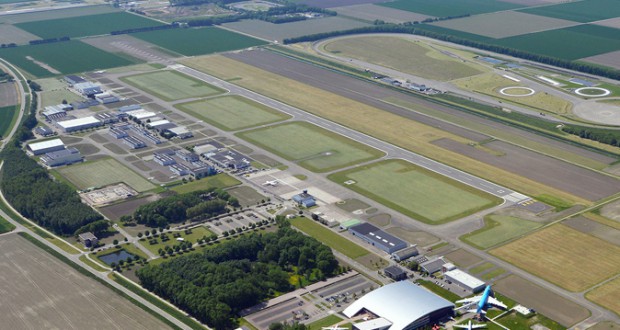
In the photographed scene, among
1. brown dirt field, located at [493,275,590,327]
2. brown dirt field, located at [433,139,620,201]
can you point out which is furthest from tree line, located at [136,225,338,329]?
brown dirt field, located at [433,139,620,201]

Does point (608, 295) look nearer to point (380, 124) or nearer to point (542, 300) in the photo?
point (542, 300)

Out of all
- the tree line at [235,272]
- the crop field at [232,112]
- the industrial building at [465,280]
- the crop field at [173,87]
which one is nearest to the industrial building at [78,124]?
the crop field at [232,112]

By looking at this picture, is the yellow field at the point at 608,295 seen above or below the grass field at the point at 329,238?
above

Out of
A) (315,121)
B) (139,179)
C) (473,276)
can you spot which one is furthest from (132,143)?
(473,276)

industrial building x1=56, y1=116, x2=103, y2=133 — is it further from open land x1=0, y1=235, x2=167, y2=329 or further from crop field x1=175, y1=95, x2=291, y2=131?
open land x1=0, y1=235, x2=167, y2=329

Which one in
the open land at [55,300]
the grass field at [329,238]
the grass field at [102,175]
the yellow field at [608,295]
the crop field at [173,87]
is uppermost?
the crop field at [173,87]

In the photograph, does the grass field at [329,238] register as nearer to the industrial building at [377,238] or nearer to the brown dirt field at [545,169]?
the industrial building at [377,238]

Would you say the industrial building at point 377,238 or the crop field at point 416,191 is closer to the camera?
the industrial building at point 377,238

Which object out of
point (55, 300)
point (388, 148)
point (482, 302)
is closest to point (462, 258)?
point (482, 302)
